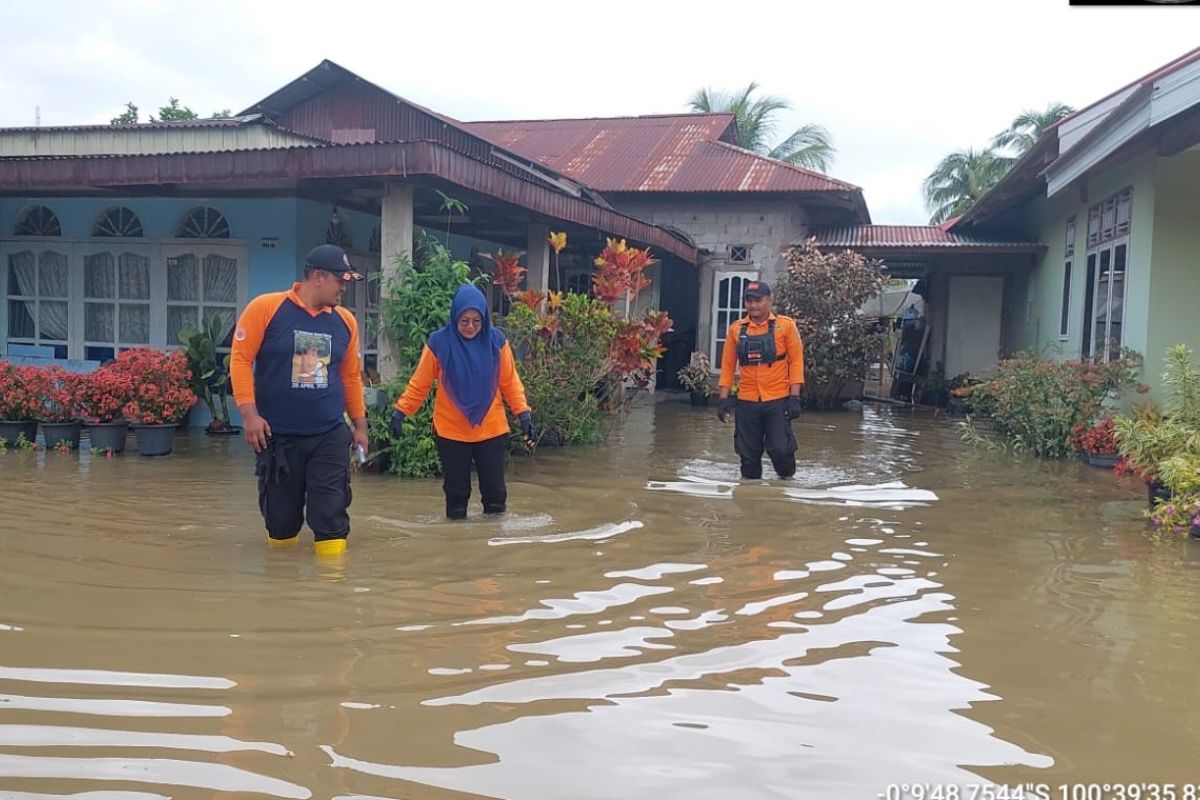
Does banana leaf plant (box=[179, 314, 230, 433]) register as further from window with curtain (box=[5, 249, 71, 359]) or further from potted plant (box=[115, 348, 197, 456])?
window with curtain (box=[5, 249, 71, 359])

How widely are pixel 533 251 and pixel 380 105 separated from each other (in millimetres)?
9561

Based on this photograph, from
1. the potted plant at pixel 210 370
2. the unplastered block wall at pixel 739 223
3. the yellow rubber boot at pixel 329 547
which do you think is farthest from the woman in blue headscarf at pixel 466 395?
the unplastered block wall at pixel 739 223

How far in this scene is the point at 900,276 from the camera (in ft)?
82.3

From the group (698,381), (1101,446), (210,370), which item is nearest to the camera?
(1101,446)

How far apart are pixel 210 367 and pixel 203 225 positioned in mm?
1628

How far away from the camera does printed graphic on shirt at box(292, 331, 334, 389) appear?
17.8 ft

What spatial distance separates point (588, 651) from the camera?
4.08 meters

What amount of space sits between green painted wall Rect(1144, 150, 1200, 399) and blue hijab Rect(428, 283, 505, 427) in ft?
23.8

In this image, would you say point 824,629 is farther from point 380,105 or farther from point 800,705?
point 380,105

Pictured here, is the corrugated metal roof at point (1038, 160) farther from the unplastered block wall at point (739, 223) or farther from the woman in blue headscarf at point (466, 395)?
the woman in blue headscarf at point (466, 395)

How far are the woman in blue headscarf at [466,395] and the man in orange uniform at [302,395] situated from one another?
92cm

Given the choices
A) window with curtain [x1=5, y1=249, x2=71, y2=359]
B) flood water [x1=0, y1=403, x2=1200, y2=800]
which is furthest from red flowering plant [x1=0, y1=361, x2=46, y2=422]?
flood water [x1=0, y1=403, x2=1200, y2=800]

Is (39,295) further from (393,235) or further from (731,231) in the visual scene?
(731,231)

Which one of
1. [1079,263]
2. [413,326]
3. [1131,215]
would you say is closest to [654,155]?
[1079,263]
